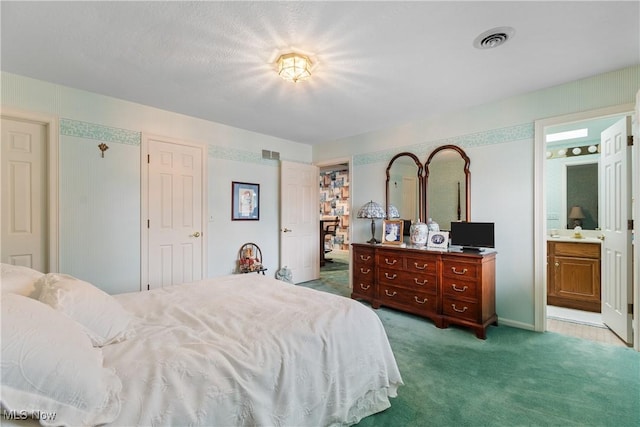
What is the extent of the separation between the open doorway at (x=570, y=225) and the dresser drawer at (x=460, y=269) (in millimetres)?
688

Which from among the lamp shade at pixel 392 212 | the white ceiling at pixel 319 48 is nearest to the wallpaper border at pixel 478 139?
the white ceiling at pixel 319 48

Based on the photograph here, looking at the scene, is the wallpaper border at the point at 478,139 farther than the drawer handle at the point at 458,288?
Yes

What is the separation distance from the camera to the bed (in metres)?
0.88

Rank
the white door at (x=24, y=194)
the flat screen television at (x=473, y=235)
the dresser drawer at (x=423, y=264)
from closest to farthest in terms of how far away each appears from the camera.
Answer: the white door at (x=24, y=194), the flat screen television at (x=473, y=235), the dresser drawer at (x=423, y=264)

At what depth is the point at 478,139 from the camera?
3.35 metres

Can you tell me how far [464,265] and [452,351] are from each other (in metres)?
0.86

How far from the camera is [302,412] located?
134 cm

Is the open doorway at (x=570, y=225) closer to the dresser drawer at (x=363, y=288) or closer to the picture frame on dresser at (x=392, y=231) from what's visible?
the picture frame on dresser at (x=392, y=231)

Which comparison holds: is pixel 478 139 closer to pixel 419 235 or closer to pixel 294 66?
pixel 419 235

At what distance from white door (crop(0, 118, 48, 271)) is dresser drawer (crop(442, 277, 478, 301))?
4.02 m

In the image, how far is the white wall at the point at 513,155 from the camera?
2.70m

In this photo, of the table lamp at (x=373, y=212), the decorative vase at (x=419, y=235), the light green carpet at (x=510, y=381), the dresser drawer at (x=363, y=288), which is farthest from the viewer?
the table lamp at (x=373, y=212)

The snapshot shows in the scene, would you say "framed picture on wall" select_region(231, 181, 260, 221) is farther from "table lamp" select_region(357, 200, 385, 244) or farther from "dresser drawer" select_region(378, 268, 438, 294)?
"dresser drawer" select_region(378, 268, 438, 294)

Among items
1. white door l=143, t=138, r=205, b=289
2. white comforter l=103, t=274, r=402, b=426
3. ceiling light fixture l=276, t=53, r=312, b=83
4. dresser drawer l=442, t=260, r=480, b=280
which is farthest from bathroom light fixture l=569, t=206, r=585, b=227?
white door l=143, t=138, r=205, b=289
